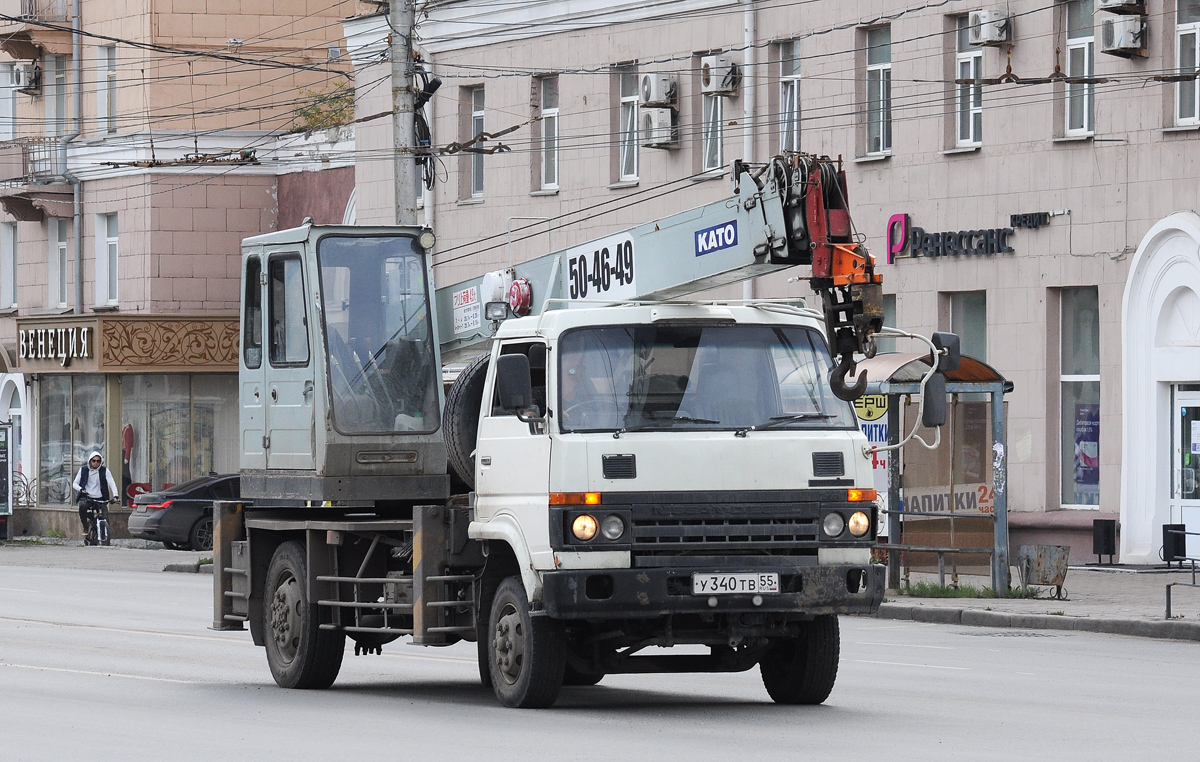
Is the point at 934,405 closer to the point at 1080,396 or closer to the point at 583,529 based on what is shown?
the point at 583,529

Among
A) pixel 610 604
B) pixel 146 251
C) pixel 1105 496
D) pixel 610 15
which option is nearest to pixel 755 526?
pixel 610 604

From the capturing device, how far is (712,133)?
3444 centimetres

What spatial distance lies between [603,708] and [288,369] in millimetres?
3554

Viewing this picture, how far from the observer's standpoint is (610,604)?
12.2 metres

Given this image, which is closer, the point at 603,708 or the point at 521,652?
the point at 521,652

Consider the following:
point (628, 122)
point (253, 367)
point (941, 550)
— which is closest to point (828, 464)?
point (253, 367)

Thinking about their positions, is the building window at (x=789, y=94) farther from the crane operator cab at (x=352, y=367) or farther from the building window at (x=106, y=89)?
the building window at (x=106, y=89)

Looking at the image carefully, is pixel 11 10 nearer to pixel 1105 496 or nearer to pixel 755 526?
pixel 1105 496

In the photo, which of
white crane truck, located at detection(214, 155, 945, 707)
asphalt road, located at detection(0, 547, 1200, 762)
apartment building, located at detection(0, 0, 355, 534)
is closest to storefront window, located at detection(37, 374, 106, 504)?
apartment building, located at detection(0, 0, 355, 534)

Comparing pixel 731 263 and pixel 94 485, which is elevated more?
pixel 731 263

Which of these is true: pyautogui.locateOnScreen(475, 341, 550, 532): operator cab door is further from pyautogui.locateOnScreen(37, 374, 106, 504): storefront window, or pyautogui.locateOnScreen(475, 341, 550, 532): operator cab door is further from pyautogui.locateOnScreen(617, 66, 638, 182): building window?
pyautogui.locateOnScreen(37, 374, 106, 504): storefront window

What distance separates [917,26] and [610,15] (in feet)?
21.5

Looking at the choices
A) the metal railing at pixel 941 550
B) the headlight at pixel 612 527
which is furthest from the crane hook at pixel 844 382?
the metal railing at pixel 941 550

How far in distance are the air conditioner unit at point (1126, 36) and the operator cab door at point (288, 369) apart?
15.6 metres
